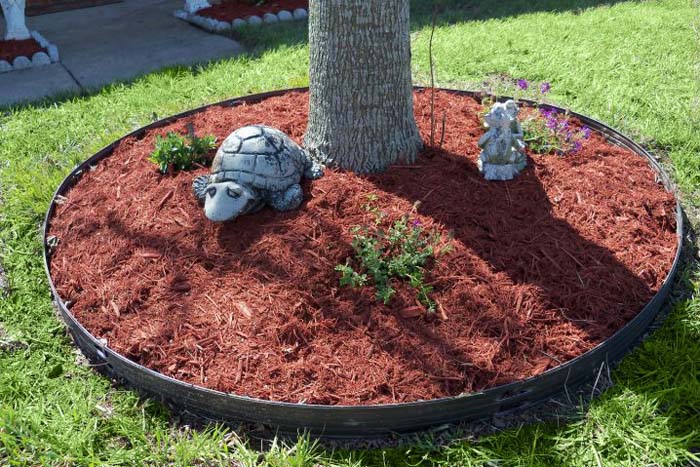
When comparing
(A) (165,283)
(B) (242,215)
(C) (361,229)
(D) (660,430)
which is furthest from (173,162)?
(D) (660,430)

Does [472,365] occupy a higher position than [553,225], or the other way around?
[553,225]

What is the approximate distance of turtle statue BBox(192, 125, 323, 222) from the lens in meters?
3.35

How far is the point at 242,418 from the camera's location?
8.86 ft

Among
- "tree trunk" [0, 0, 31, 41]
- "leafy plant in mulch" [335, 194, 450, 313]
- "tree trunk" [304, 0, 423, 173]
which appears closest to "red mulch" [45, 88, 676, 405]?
"leafy plant in mulch" [335, 194, 450, 313]

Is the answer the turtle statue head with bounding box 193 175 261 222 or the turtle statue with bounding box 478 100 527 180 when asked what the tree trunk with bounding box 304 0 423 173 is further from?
the turtle statue head with bounding box 193 175 261 222

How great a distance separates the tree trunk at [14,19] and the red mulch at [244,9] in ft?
7.54

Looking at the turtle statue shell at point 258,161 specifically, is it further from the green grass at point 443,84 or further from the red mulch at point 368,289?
the green grass at point 443,84

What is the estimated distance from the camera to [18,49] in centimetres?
721

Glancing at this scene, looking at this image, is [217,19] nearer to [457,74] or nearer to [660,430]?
[457,74]

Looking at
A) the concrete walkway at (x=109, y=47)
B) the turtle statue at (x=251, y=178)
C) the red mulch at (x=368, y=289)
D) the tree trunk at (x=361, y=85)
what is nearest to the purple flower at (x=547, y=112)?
the red mulch at (x=368, y=289)

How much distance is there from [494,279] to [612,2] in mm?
6990

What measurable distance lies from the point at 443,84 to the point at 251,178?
2976 mm

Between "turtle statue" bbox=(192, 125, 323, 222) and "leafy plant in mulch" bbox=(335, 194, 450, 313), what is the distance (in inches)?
22.1

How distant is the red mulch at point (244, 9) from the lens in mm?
8422
